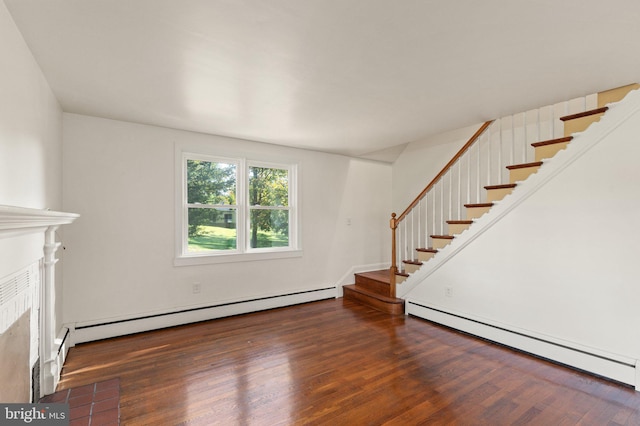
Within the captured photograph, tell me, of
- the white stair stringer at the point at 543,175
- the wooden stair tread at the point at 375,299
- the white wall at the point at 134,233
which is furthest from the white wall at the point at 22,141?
the white stair stringer at the point at 543,175

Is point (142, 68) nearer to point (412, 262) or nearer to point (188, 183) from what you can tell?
point (188, 183)

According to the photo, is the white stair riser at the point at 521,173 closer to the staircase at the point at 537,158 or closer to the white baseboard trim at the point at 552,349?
the staircase at the point at 537,158

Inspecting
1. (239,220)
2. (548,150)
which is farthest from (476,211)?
(239,220)

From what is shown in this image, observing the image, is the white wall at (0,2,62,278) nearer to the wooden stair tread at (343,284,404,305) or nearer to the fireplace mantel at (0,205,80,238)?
the fireplace mantel at (0,205,80,238)

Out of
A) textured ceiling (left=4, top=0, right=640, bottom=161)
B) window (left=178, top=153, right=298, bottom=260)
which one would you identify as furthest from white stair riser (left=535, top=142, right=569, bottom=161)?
window (left=178, top=153, right=298, bottom=260)

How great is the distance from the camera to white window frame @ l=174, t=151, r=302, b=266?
3.71 m

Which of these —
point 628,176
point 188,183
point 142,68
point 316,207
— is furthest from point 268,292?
point 628,176

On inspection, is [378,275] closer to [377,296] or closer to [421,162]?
[377,296]

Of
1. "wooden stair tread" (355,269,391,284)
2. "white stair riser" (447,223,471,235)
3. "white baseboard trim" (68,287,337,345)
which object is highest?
"white stair riser" (447,223,471,235)

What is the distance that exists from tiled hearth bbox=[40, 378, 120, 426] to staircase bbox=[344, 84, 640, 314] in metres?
3.23

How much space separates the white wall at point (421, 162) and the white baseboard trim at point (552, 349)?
7.56ft

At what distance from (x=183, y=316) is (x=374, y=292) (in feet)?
8.97

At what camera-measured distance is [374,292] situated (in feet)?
15.6

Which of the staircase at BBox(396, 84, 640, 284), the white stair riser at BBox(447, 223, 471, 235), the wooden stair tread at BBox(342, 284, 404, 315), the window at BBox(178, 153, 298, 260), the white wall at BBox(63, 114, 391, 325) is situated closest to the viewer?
the staircase at BBox(396, 84, 640, 284)
